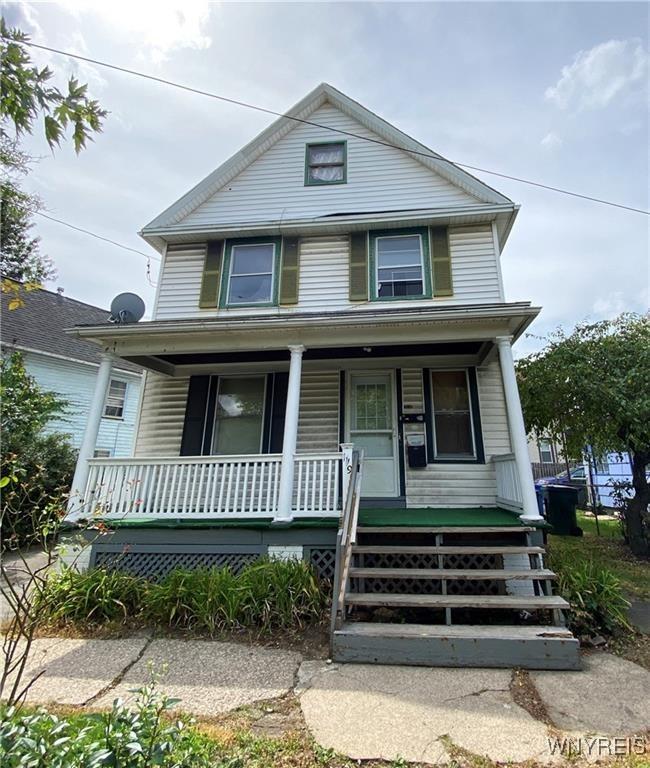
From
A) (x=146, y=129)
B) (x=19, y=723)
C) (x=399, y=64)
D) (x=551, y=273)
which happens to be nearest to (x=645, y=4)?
(x=399, y=64)

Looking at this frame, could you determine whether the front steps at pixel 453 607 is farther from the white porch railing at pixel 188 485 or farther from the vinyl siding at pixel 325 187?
the vinyl siding at pixel 325 187

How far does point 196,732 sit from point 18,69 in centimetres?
419

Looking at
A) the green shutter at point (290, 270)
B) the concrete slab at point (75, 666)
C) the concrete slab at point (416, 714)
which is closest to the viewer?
the concrete slab at point (416, 714)

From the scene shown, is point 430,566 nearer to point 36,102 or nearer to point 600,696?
point 600,696

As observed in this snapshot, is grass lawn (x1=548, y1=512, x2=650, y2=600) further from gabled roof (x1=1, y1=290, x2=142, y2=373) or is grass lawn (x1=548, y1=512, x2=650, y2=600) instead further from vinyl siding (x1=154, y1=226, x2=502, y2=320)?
gabled roof (x1=1, y1=290, x2=142, y2=373)

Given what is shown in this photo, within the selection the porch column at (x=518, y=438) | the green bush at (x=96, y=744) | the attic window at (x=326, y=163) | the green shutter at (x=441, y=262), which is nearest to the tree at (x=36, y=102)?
the green bush at (x=96, y=744)

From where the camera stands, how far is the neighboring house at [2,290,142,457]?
13484 mm

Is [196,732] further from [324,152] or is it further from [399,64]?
[324,152]

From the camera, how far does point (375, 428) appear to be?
6.93 meters

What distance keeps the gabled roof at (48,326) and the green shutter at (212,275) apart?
5.84 metres

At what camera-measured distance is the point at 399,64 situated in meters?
6.50

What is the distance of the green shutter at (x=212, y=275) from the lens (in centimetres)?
762

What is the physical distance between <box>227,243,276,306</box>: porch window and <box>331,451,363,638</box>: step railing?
158 inches

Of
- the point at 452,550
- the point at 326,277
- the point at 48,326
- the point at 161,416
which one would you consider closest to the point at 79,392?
the point at 48,326
